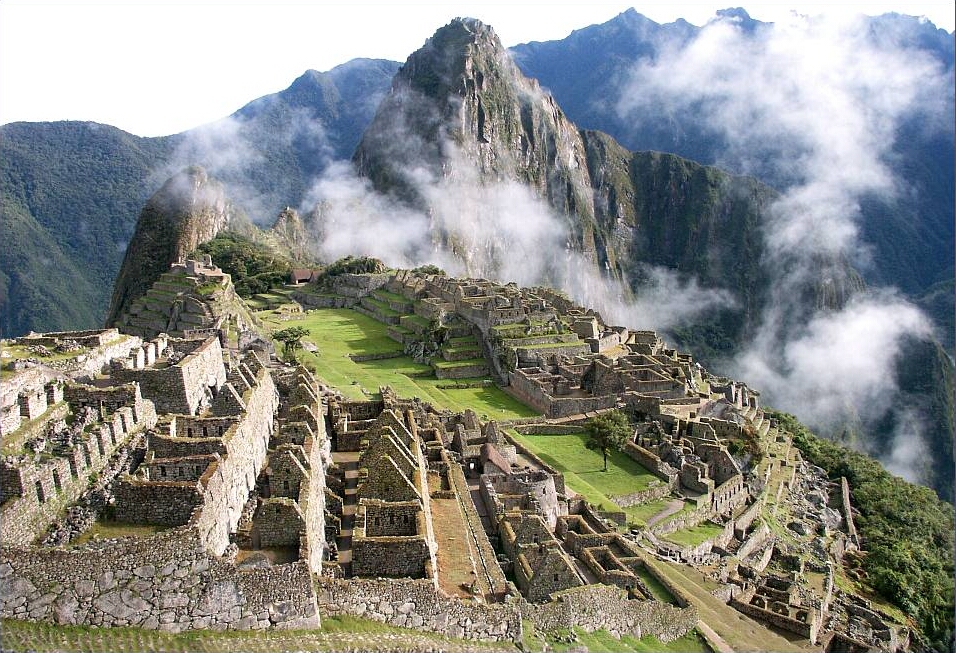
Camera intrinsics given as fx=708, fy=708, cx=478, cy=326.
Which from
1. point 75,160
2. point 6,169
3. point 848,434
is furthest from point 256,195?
point 848,434

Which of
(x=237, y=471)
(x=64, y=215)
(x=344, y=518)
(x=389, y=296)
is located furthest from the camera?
(x=64, y=215)

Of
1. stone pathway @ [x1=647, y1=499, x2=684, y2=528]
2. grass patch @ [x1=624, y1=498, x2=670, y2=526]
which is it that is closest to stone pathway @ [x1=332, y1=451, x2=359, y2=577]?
grass patch @ [x1=624, y1=498, x2=670, y2=526]

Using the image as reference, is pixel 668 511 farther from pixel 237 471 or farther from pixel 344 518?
pixel 237 471

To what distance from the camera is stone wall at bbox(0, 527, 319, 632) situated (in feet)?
35.5

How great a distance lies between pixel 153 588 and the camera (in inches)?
448

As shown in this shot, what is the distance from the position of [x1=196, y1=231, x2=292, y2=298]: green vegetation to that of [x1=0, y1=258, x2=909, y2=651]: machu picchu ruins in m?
45.5

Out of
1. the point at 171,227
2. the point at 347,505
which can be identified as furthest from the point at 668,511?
the point at 171,227

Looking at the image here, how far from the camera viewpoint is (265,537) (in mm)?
13883

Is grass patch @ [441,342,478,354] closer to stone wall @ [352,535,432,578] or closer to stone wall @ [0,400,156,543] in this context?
stone wall @ [352,535,432,578]

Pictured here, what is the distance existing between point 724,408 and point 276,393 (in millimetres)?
35188

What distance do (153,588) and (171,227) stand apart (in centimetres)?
9514

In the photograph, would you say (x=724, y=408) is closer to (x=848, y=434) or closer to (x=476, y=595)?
(x=476, y=595)

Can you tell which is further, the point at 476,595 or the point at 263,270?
the point at 263,270

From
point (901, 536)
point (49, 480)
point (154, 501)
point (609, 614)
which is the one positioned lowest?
point (901, 536)
